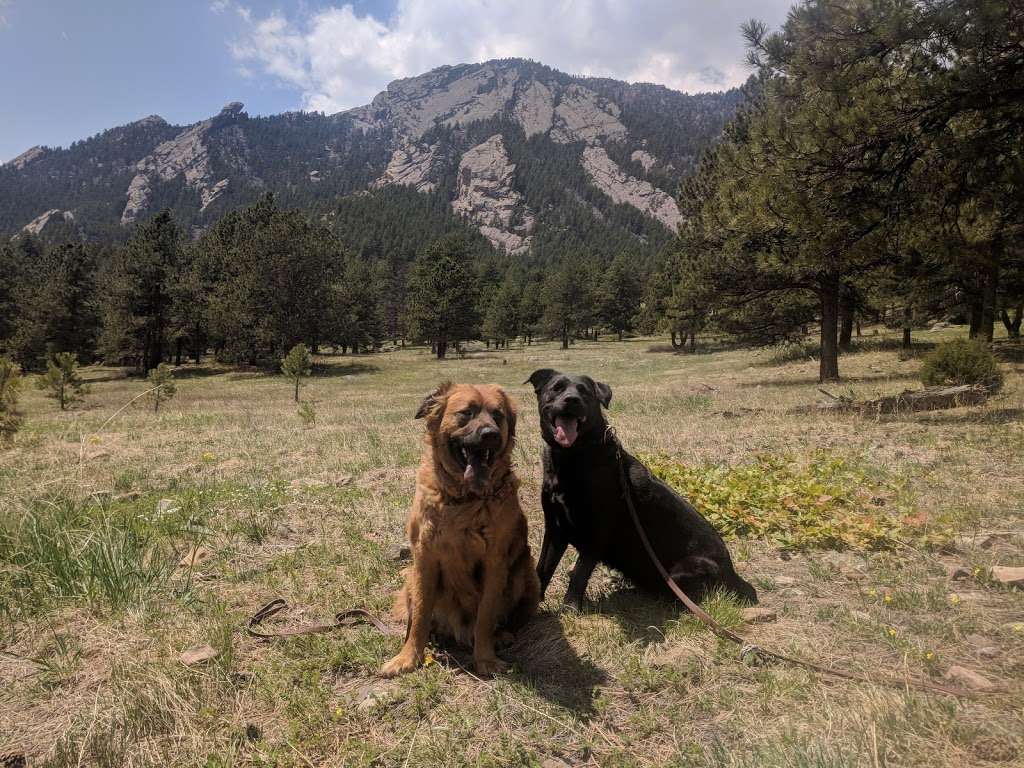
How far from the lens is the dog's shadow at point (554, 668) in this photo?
307cm

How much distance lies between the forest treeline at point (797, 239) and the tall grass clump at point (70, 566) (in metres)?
11.1

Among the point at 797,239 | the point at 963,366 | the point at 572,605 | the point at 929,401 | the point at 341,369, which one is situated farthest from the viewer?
the point at 341,369

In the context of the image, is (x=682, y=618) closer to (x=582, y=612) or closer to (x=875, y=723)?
(x=582, y=612)

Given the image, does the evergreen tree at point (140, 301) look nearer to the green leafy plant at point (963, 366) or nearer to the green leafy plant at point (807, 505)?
the green leafy plant at point (807, 505)

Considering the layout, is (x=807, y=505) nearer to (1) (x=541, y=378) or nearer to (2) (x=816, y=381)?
(1) (x=541, y=378)

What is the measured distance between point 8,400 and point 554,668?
14311 mm

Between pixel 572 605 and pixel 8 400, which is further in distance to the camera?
pixel 8 400

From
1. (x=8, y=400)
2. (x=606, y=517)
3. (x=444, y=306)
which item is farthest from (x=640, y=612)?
(x=444, y=306)

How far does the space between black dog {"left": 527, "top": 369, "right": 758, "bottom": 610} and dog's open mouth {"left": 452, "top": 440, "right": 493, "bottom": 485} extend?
676 millimetres

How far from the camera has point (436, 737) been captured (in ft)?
8.87

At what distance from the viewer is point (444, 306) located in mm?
52750

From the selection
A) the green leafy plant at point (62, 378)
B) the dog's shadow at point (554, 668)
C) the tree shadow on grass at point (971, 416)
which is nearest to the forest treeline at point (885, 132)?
the tree shadow on grass at point (971, 416)

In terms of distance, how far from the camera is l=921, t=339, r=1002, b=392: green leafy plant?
40.6 ft

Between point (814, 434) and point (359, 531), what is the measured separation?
8616 millimetres
